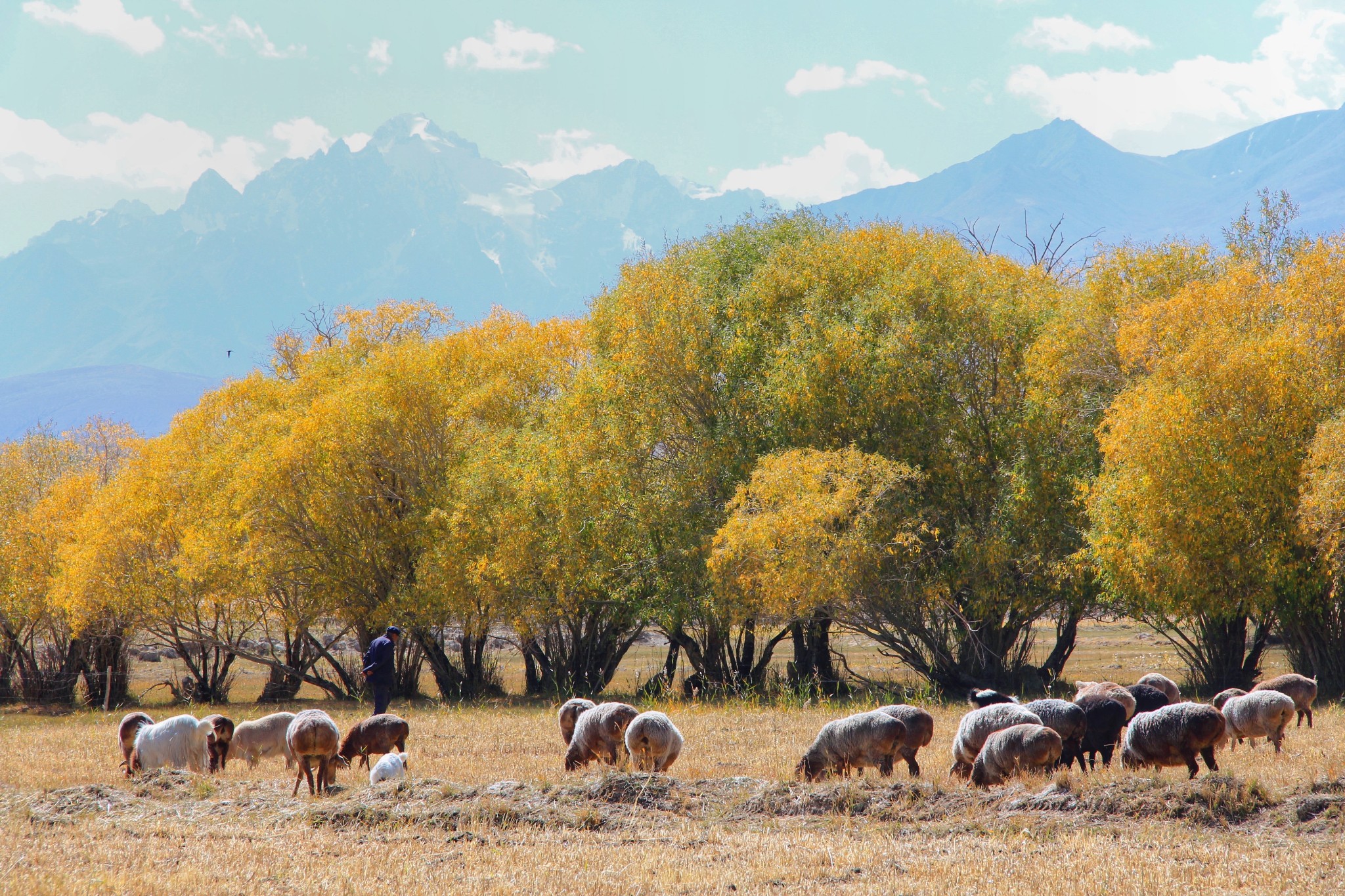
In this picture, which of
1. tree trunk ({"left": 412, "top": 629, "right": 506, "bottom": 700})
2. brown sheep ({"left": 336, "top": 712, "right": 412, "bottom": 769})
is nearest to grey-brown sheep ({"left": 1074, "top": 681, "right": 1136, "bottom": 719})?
brown sheep ({"left": 336, "top": 712, "right": 412, "bottom": 769})

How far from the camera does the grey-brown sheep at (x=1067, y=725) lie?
1328 centimetres

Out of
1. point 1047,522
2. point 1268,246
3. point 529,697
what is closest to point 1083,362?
point 1047,522

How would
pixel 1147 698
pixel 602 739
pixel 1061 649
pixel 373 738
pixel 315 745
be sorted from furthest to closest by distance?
pixel 1061 649 → pixel 1147 698 → pixel 373 738 → pixel 602 739 → pixel 315 745

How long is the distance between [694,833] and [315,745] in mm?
5060

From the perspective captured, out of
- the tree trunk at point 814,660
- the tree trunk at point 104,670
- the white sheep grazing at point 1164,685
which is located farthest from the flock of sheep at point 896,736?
the tree trunk at point 104,670

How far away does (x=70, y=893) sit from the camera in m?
8.94

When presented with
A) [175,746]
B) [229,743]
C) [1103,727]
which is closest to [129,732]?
[175,746]

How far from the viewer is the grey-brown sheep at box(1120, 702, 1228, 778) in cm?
1210

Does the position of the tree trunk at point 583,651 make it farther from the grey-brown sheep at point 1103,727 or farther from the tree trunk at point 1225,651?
the grey-brown sheep at point 1103,727

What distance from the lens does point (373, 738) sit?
15.4 metres

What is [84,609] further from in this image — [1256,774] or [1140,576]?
[1256,774]

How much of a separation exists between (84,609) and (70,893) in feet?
86.5

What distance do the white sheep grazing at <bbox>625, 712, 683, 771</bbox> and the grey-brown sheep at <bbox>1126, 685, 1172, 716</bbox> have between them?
288 inches

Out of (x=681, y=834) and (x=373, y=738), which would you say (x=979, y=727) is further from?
(x=373, y=738)
